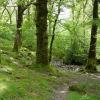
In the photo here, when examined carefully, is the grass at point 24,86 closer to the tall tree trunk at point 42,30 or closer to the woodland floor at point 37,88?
the woodland floor at point 37,88

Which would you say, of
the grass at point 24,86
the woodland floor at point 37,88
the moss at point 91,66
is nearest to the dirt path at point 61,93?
the woodland floor at point 37,88

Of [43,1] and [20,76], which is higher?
[43,1]

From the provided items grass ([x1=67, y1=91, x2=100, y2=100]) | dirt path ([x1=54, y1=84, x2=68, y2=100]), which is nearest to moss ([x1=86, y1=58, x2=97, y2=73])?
dirt path ([x1=54, y1=84, x2=68, y2=100])

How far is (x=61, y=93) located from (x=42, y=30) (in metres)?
6.68

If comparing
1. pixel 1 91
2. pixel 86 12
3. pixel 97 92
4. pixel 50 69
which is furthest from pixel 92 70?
pixel 86 12

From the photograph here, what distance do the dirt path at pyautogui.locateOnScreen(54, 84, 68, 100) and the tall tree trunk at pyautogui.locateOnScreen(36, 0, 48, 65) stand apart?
4129mm

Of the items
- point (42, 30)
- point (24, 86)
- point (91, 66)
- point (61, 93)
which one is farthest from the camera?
point (91, 66)

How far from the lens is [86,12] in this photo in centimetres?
5312

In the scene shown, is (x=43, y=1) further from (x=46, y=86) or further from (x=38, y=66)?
(x=46, y=86)

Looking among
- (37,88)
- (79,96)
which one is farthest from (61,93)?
(37,88)

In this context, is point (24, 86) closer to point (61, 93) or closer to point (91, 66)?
point (61, 93)

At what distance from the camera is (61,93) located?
14.9 m

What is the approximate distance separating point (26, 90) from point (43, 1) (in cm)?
852

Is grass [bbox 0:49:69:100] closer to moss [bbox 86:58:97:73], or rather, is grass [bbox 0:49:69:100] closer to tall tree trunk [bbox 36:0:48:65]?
tall tree trunk [bbox 36:0:48:65]
